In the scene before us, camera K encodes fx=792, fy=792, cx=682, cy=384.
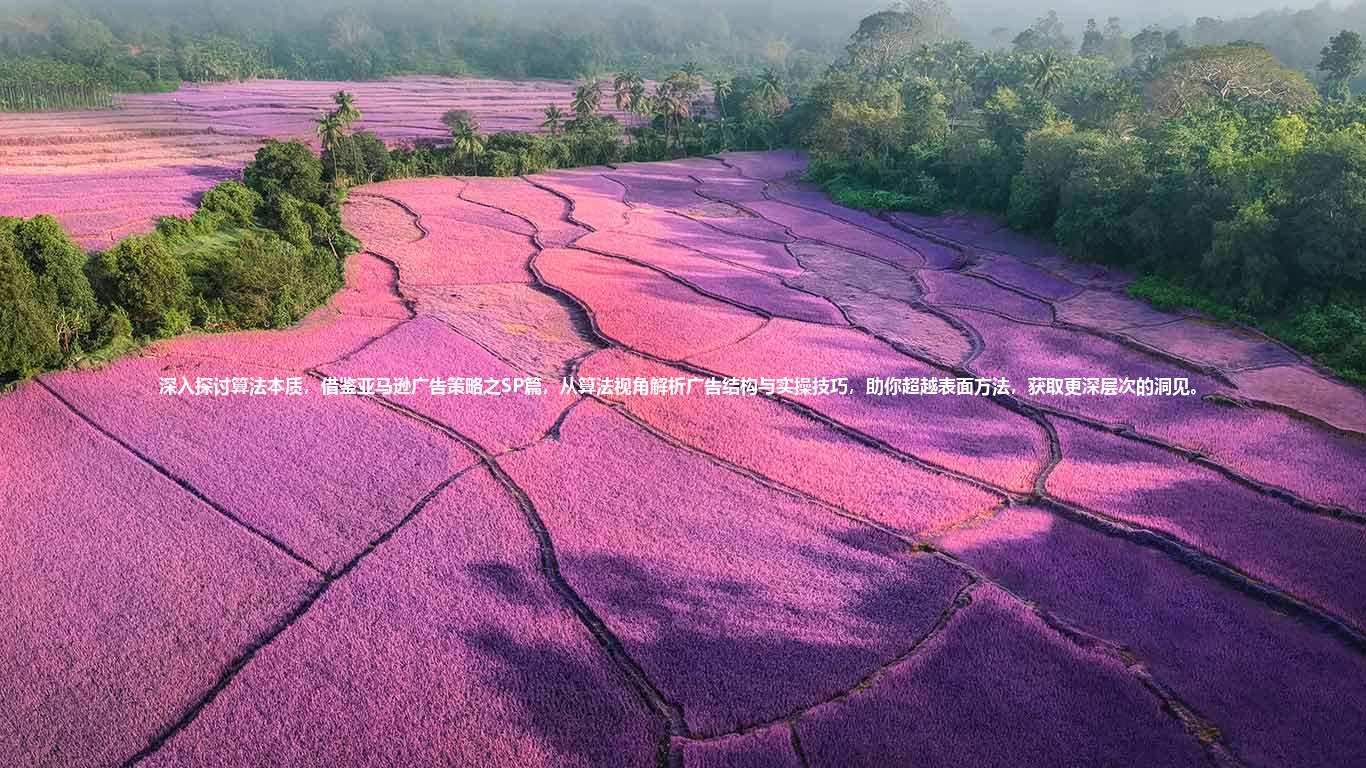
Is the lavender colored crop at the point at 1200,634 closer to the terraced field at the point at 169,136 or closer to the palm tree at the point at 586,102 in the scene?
the terraced field at the point at 169,136

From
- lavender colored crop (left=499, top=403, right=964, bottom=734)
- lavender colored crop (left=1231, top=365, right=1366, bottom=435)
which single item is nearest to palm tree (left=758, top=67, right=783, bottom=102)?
lavender colored crop (left=1231, top=365, right=1366, bottom=435)

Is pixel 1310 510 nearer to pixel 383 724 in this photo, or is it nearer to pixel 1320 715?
pixel 1320 715

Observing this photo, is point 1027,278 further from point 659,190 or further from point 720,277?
point 659,190

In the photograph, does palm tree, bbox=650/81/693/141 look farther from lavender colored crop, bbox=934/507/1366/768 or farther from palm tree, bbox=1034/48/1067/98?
lavender colored crop, bbox=934/507/1366/768

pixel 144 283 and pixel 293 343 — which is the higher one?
pixel 144 283

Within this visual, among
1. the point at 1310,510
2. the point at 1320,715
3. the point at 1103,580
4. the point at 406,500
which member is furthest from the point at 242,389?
the point at 1310,510

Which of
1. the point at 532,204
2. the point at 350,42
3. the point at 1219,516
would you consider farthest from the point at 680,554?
the point at 350,42
